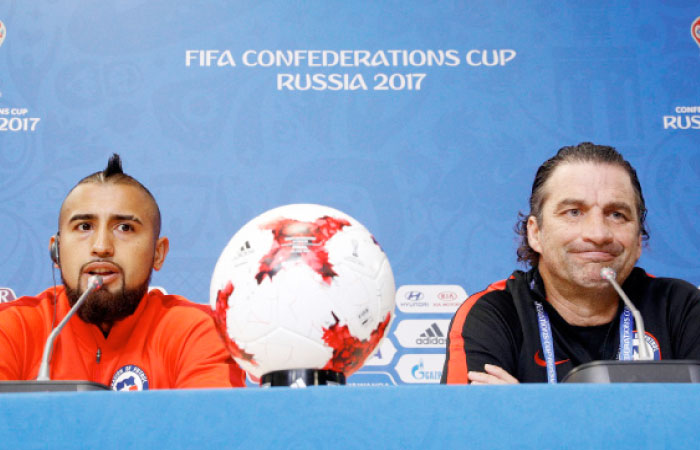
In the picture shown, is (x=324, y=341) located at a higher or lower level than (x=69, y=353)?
lower

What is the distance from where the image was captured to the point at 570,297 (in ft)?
5.78

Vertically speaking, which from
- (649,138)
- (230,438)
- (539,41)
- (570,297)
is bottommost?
(230,438)

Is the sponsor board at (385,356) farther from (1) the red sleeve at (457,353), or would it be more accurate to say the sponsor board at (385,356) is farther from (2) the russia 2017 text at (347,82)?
(2) the russia 2017 text at (347,82)

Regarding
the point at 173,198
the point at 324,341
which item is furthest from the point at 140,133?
the point at 324,341

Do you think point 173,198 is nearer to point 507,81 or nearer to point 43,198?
point 43,198

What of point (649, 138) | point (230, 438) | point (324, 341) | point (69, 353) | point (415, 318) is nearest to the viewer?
point (230, 438)

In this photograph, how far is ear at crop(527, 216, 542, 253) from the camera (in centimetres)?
192

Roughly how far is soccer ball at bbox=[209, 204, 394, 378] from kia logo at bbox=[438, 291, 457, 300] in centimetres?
132

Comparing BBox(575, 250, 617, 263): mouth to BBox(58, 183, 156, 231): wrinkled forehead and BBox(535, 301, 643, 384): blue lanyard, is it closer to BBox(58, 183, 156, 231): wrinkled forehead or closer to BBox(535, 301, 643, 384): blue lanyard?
BBox(535, 301, 643, 384): blue lanyard

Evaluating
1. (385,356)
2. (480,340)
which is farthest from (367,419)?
(385,356)

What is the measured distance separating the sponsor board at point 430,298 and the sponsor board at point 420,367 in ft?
0.49

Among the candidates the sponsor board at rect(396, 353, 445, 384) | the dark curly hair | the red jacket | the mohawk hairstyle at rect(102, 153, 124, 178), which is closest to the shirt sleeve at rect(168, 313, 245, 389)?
the red jacket

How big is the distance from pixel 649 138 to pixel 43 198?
2120 mm

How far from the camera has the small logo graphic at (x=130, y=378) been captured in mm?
1660
